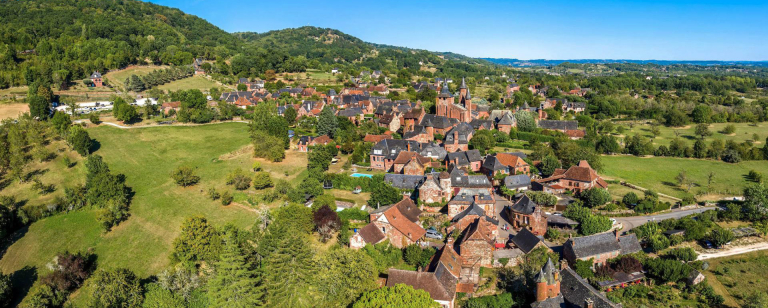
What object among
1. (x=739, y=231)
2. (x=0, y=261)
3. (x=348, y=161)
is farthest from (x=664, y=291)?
(x=0, y=261)

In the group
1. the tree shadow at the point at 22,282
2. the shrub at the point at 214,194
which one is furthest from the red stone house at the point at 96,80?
the tree shadow at the point at 22,282

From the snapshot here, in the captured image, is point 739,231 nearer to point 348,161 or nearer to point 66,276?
point 348,161

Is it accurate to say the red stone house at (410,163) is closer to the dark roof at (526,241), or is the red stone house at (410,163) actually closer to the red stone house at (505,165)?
the red stone house at (505,165)

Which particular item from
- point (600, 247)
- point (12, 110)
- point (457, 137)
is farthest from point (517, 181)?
point (12, 110)

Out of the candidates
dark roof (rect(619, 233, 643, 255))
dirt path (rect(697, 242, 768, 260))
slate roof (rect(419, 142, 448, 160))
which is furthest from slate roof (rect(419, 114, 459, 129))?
dirt path (rect(697, 242, 768, 260))

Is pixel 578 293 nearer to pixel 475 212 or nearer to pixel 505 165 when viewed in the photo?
pixel 475 212

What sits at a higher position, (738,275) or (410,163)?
(410,163)
